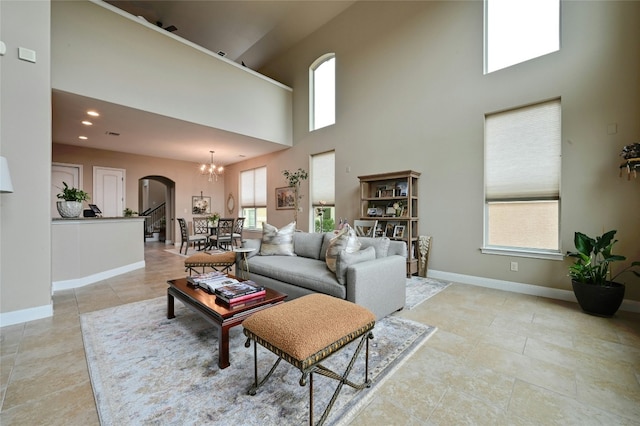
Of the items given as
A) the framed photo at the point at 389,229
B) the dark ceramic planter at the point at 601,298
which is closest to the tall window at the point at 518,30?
the framed photo at the point at 389,229

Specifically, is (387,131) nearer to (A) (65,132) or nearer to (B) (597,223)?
(B) (597,223)

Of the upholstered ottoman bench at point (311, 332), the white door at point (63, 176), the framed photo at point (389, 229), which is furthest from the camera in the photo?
the white door at point (63, 176)

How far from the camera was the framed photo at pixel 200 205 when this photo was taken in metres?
9.13

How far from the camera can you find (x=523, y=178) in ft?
11.9

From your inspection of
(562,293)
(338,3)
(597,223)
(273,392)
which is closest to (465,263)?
(562,293)

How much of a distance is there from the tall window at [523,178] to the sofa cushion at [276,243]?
2.96 metres

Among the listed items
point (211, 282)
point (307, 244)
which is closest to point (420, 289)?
point (307, 244)

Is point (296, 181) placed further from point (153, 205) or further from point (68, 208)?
point (153, 205)

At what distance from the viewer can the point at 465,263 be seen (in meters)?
4.07

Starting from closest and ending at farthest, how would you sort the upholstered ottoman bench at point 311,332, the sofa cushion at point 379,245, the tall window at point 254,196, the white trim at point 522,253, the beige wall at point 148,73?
the upholstered ottoman bench at point 311,332, the sofa cushion at point 379,245, the white trim at point 522,253, the beige wall at point 148,73, the tall window at point 254,196

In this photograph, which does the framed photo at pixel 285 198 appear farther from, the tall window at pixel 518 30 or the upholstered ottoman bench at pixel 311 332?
the upholstered ottoman bench at pixel 311 332

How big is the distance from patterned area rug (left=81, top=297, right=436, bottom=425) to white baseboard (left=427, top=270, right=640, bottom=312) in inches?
77.5

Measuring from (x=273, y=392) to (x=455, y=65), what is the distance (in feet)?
16.3

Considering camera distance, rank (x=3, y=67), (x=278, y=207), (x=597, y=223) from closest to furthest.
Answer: (x=3, y=67) → (x=597, y=223) → (x=278, y=207)
